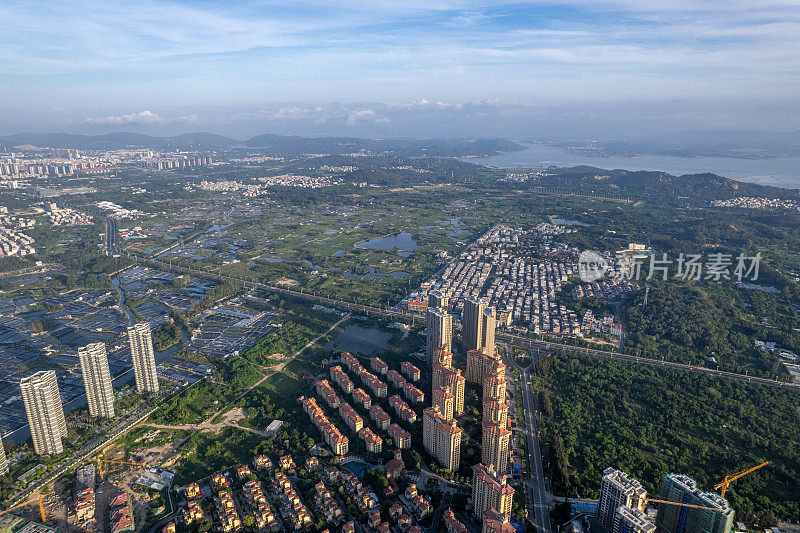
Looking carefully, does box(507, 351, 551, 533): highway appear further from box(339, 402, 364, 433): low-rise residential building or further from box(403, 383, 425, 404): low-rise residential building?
box(339, 402, 364, 433): low-rise residential building

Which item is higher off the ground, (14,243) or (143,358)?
(14,243)

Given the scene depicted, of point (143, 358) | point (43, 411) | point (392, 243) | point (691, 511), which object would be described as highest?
point (143, 358)

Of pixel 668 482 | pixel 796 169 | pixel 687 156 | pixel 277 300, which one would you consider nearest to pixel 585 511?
pixel 668 482

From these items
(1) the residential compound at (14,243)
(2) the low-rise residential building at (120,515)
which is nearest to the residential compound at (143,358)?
(2) the low-rise residential building at (120,515)

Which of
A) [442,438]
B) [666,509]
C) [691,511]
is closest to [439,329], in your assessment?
[442,438]

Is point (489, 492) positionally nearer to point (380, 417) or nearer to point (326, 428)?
point (380, 417)

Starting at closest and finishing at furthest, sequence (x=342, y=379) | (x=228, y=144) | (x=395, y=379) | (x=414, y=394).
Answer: (x=414, y=394)
(x=342, y=379)
(x=395, y=379)
(x=228, y=144)

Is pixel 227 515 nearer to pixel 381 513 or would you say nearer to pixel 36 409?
pixel 381 513

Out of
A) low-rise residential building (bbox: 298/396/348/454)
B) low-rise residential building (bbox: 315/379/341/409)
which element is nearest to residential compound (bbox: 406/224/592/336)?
low-rise residential building (bbox: 315/379/341/409)

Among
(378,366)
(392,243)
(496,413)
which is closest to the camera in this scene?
(496,413)
